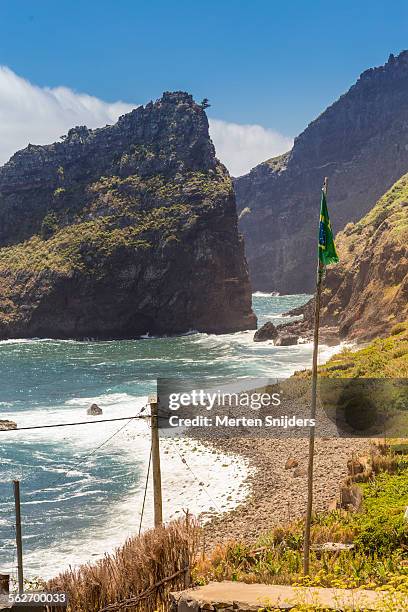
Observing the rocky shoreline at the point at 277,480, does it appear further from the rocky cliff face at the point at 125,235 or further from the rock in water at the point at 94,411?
the rocky cliff face at the point at 125,235

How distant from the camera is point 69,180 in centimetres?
11656

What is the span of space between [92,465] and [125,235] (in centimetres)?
7505

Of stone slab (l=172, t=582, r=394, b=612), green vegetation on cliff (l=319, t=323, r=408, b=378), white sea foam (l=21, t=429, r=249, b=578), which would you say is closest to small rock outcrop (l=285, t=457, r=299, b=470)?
white sea foam (l=21, t=429, r=249, b=578)

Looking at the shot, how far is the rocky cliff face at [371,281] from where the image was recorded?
5725 centimetres

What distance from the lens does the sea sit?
21484 millimetres

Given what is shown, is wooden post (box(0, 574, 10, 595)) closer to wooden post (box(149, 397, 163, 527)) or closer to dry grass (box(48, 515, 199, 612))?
dry grass (box(48, 515, 199, 612))

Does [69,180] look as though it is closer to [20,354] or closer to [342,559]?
[20,354]

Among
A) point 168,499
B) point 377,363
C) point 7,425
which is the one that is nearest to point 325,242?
point 168,499

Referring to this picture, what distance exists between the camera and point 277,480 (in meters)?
24.7

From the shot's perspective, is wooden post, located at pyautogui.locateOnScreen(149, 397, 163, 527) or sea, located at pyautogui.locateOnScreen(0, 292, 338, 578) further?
sea, located at pyautogui.locateOnScreen(0, 292, 338, 578)

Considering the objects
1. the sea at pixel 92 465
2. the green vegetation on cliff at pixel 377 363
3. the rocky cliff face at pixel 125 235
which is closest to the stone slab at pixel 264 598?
the sea at pixel 92 465

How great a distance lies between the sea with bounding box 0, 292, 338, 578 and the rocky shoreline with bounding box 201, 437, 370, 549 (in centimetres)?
83

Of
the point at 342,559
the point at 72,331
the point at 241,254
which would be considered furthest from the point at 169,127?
the point at 342,559

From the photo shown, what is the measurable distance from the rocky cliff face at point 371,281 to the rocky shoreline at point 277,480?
90.4 ft
